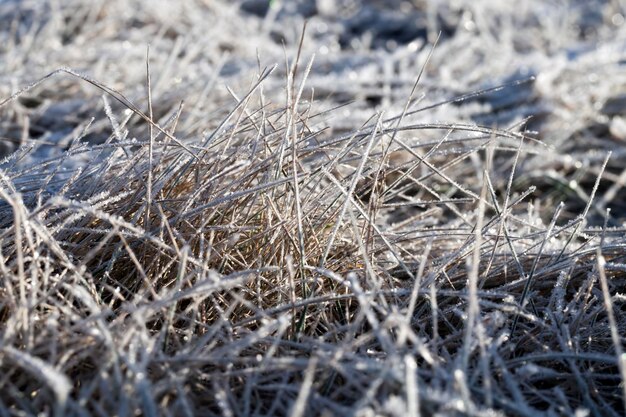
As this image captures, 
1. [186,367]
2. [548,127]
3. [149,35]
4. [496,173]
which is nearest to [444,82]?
[548,127]

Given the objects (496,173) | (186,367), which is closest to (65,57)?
(496,173)

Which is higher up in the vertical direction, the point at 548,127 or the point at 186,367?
the point at 186,367

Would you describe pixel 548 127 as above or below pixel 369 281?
below

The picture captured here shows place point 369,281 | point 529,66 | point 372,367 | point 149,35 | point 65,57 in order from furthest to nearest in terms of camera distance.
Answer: point 149,35 → point 529,66 → point 65,57 → point 369,281 → point 372,367

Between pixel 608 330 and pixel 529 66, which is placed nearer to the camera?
pixel 608 330

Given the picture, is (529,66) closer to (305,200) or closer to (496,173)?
(496,173)

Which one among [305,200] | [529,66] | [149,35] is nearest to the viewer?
[305,200]

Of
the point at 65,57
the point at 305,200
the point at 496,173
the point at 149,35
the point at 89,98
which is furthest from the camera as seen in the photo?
the point at 149,35

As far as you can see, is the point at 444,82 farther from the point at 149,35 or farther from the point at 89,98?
the point at 149,35

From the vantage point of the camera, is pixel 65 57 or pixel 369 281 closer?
pixel 369 281


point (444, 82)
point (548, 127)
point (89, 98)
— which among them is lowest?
point (548, 127)
